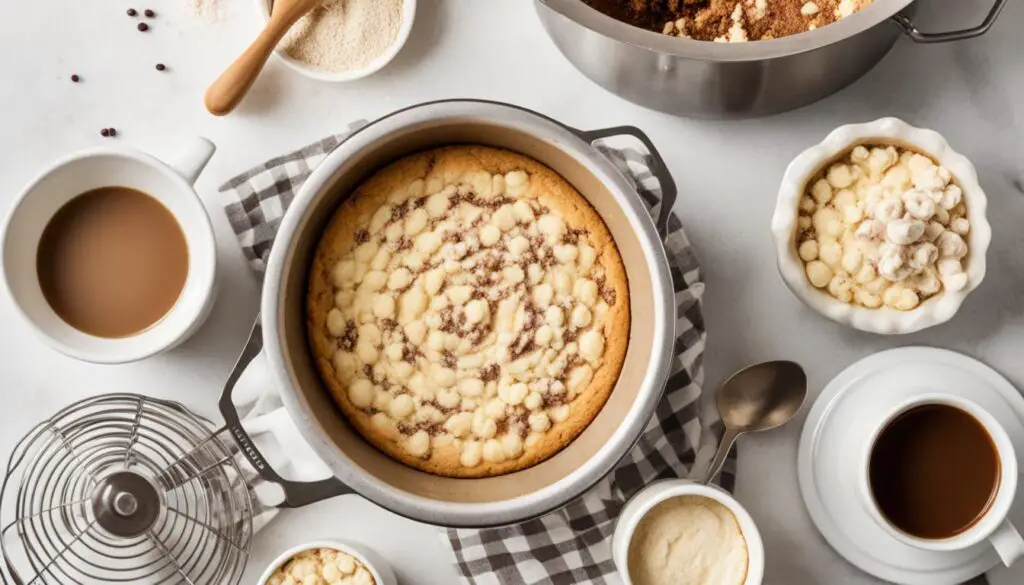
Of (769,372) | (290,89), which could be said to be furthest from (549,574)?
(290,89)

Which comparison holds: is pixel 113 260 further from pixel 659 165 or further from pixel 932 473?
pixel 932 473

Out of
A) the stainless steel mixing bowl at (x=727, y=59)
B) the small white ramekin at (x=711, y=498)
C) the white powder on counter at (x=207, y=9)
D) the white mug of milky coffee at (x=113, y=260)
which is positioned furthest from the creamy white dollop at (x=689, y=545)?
the white powder on counter at (x=207, y=9)

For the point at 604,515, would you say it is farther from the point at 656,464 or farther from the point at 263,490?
the point at 263,490

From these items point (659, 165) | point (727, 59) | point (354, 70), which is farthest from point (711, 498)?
point (354, 70)

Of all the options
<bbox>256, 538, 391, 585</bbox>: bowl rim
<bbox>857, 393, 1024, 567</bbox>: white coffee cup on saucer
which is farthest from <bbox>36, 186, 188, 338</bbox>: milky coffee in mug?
<bbox>857, 393, 1024, 567</bbox>: white coffee cup on saucer

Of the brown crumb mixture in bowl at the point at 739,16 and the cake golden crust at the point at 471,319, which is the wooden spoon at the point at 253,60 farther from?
the brown crumb mixture in bowl at the point at 739,16

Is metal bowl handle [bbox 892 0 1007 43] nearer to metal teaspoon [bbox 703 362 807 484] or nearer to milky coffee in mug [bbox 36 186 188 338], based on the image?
metal teaspoon [bbox 703 362 807 484]
